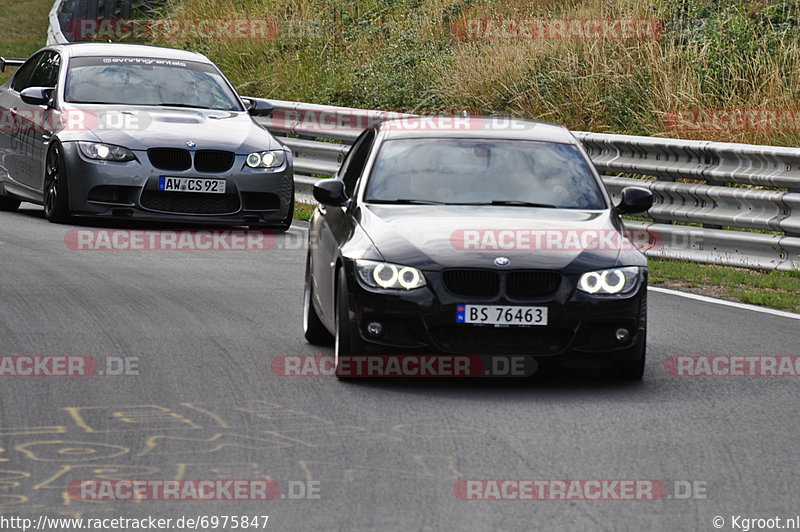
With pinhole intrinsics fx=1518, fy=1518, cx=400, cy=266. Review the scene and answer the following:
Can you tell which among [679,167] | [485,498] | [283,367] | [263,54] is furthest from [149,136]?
[263,54]

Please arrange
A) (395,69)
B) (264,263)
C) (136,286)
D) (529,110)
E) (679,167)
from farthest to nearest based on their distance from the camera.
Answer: (395,69) < (529,110) < (679,167) < (264,263) < (136,286)

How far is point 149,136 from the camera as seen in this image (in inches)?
565

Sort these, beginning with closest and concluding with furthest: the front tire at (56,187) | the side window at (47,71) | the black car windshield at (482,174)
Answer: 1. the black car windshield at (482,174)
2. the front tire at (56,187)
3. the side window at (47,71)

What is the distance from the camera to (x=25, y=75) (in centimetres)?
1694

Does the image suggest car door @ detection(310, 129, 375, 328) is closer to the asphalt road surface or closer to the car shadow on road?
the asphalt road surface

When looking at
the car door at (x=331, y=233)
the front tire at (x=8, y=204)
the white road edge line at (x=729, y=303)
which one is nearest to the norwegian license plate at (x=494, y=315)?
the car door at (x=331, y=233)

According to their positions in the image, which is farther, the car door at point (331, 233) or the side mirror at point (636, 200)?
the side mirror at point (636, 200)

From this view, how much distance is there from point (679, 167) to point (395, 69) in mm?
9706

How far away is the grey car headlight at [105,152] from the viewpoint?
46.6 ft

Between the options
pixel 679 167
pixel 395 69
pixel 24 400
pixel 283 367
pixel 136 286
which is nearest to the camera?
pixel 24 400

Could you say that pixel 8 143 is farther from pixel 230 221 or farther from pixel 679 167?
pixel 679 167

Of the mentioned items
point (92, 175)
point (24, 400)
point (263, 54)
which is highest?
point (24, 400)

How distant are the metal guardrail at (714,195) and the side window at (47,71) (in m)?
5.56

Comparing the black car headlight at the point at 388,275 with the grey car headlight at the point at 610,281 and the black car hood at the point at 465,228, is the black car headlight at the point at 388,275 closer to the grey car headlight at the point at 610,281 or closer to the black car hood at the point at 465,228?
the black car hood at the point at 465,228
